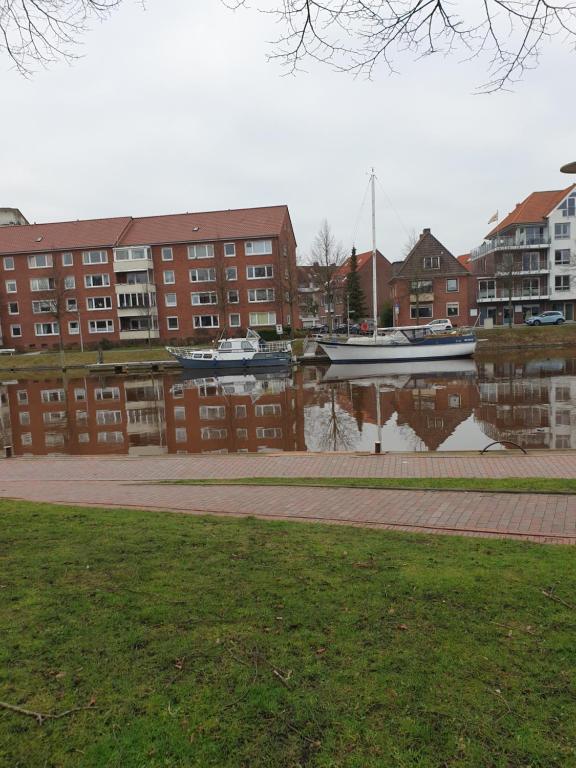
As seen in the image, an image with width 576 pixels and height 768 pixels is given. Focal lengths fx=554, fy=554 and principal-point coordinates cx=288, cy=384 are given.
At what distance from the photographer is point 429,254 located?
212 feet

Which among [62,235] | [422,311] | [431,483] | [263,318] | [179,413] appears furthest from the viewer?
[422,311]

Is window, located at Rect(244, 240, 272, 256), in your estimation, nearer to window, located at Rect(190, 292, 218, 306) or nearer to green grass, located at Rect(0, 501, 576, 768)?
window, located at Rect(190, 292, 218, 306)

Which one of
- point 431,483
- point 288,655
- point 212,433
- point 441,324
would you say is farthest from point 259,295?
point 288,655

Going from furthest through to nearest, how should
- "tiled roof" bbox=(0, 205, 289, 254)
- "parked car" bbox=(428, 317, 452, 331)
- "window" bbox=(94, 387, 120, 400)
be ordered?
"tiled roof" bbox=(0, 205, 289, 254) → "parked car" bbox=(428, 317, 452, 331) → "window" bbox=(94, 387, 120, 400)

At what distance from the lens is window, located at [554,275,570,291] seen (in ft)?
204

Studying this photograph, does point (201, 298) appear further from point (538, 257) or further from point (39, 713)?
point (39, 713)

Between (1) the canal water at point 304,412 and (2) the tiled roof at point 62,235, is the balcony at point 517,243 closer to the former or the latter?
(1) the canal water at point 304,412

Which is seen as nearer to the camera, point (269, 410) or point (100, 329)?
point (269, 410)

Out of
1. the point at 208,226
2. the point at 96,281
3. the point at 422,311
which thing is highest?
the point at 208,226

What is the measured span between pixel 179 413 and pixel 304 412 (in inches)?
216

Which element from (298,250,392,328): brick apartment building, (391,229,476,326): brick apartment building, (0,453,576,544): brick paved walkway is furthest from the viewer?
(298,250,392,328): brick apartment building

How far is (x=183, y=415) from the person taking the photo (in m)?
22.9

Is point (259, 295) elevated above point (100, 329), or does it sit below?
above

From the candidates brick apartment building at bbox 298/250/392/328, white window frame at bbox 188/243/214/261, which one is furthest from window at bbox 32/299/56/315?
brick apartment building at bbox 298/250/392/328
